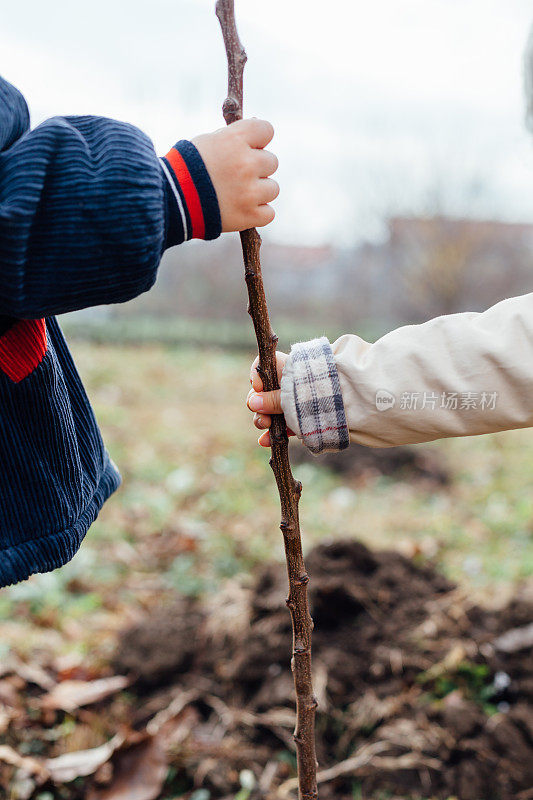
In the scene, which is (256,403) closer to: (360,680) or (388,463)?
(360,680)

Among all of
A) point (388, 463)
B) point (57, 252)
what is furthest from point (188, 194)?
point (388, 463)

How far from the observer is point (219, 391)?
8062 mm

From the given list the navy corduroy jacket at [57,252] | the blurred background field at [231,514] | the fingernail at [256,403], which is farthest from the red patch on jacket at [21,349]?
the blurred background field at [231,514]

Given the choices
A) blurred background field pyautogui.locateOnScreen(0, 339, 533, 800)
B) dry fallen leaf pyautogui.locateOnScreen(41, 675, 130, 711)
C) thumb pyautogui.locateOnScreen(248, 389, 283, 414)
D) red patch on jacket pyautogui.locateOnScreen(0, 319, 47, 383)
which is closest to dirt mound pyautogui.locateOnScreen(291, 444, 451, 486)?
blurred background field pyautogui.locateOnScreen(0, 339, 533, 800)

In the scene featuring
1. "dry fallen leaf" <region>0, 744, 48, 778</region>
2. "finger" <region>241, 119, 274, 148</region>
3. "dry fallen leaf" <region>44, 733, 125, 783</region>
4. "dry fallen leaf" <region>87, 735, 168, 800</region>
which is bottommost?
"dry fallen leaf" <region>87, 735, 168, 800</region>

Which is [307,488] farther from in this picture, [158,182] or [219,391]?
[158,182]

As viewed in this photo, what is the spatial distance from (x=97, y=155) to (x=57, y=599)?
2491 millimetres

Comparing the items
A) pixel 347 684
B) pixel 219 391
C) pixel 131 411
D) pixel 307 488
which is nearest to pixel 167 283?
pixel 219 391

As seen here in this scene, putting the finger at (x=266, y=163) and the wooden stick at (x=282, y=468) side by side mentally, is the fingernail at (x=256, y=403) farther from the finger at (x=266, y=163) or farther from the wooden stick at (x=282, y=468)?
the finger at (x=266, y=163)

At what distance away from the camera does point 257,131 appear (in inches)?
46.3

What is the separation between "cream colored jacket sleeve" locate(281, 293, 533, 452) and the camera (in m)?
1.35

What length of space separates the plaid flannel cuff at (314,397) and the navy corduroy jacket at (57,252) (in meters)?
0.32

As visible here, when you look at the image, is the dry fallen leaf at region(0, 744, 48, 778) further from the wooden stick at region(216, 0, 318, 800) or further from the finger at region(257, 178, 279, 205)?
the finger at region(257, 178, 279, 205)

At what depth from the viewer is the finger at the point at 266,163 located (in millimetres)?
1180
